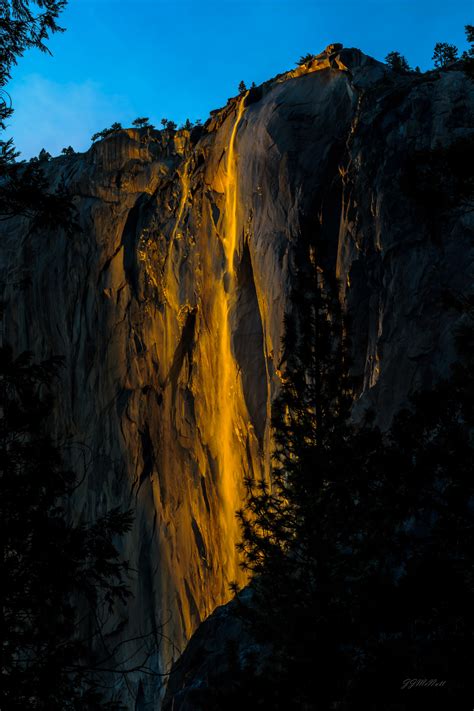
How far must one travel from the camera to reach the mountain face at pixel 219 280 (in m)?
21.4

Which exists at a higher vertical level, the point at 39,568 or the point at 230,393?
the point at 230,393

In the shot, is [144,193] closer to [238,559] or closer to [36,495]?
[238,559]

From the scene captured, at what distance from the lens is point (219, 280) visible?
31578mm

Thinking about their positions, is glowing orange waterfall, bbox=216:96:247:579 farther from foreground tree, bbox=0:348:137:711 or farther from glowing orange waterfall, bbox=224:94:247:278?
foreground tree, bbox=0:348:137:711

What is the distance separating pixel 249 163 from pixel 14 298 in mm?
21329

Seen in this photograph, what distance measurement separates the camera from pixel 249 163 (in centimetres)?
2903

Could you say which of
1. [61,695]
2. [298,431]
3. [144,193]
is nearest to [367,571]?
[298,431]
